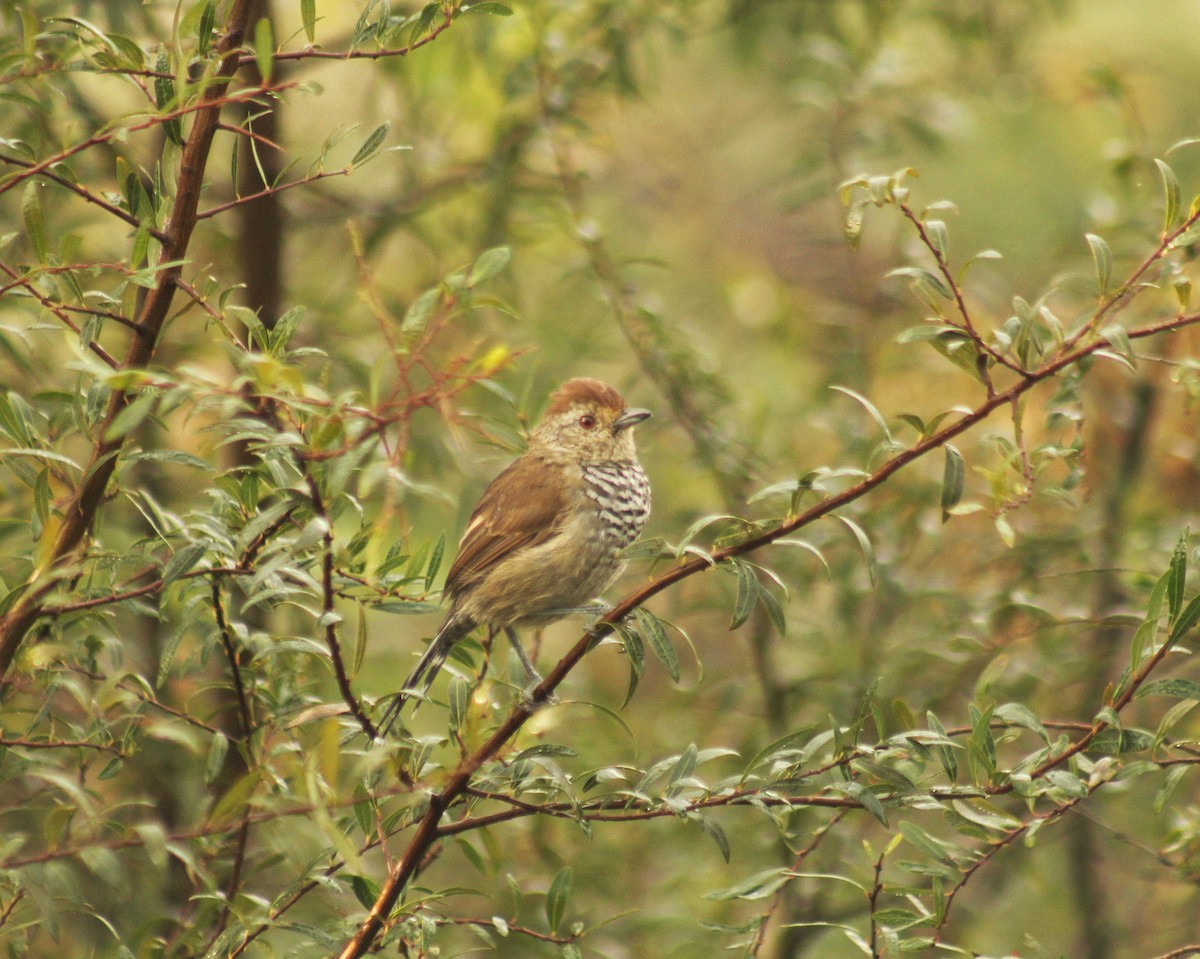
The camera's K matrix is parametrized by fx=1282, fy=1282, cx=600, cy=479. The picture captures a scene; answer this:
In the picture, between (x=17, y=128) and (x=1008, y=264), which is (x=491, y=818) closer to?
(x=17, y=128)

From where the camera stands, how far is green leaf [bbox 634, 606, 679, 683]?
2334 millimetres

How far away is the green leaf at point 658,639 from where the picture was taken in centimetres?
233

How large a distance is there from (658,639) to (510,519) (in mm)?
1900

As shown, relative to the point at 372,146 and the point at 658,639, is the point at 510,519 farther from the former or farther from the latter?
the point at 372,146

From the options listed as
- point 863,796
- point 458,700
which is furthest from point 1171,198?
point 458,700

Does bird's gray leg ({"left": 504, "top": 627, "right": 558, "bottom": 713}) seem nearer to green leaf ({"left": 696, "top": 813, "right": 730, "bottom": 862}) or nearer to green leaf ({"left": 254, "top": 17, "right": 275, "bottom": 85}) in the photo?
green leaf ({"left": 696, "top": 813, "right": 730, "bottom": 862})

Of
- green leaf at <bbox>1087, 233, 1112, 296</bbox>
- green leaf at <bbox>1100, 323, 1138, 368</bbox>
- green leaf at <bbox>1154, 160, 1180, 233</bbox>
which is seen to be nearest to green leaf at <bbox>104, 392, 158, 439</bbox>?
green leaf at <bbox>1100, 323, 1138, 368</bbox>

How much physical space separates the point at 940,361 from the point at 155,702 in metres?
3.80

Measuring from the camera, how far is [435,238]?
17.0 feet

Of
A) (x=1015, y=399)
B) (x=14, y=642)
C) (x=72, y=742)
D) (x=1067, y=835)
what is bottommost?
(x=1067, y=835)

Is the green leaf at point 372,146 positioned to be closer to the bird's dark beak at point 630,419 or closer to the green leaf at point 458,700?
the green leaf at point 458,700

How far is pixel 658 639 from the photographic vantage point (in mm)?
2354

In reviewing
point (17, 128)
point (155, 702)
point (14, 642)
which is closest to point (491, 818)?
point (155, 702)

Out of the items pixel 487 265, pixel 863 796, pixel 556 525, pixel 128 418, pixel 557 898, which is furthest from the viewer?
pixel 556 525
